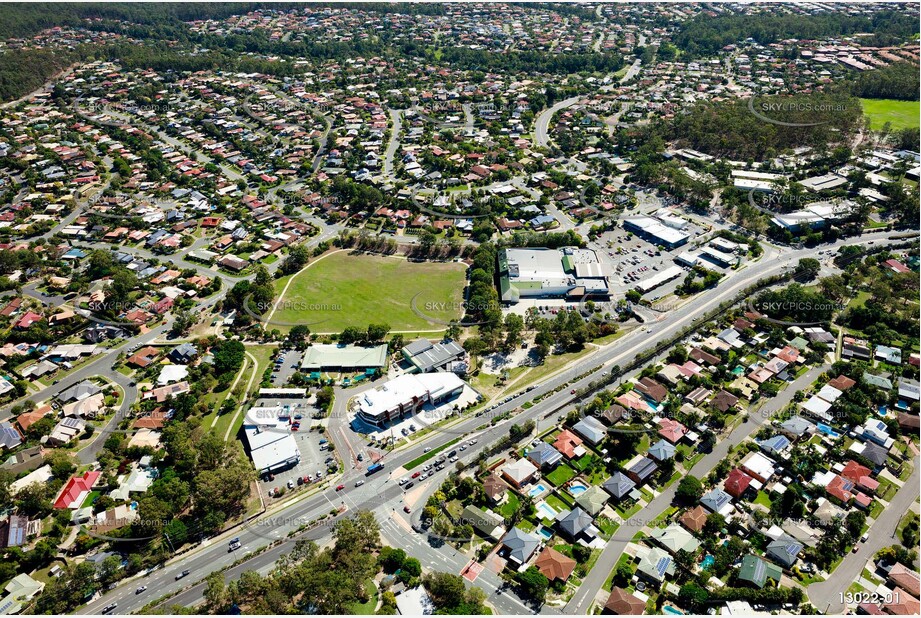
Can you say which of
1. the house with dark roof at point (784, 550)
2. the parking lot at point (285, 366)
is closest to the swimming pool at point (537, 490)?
the house with dark roof at point (784, 550)

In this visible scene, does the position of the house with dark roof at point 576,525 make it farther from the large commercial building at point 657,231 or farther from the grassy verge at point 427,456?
the large commercial building at point 657,231

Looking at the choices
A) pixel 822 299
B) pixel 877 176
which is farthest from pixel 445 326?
pixel 877 176

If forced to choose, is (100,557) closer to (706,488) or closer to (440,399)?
(440,399)

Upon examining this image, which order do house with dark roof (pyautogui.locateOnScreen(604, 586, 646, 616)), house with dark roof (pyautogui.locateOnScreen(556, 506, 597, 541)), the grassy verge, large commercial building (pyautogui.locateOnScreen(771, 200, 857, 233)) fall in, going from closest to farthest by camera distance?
1. house with dark roof (pyautogui.locateOnScreen(604, 586, 646, 616))
2. house with dark roof (pyautogui.locateOnScreen(556, 506, 597, 541))
3. the grassy verge
4. large commercial building (pyautogui.locateOnScreen(771, 200, 857, 233))

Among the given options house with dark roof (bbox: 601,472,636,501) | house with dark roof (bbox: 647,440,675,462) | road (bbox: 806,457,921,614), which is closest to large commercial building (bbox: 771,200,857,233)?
road (bbox: 806,457,921,614)

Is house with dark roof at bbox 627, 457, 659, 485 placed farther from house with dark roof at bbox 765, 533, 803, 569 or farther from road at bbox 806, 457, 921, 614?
road at bbox 806, 457, 921, 614

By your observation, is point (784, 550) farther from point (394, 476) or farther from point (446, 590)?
point (394, 476)

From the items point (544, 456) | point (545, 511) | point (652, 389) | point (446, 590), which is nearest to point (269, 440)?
point (446, 590)
